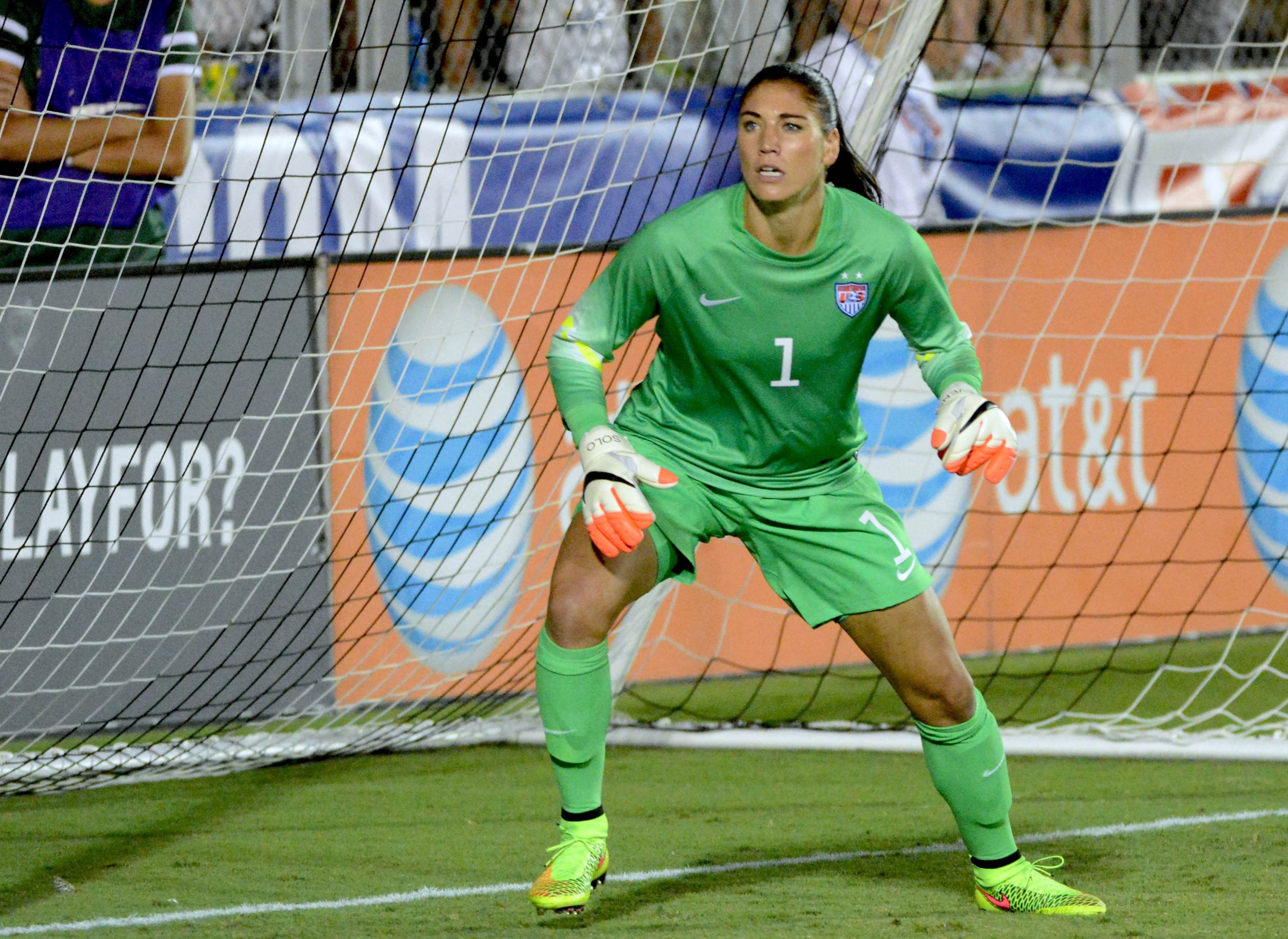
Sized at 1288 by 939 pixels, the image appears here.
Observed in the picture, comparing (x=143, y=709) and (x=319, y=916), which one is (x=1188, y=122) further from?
(x=319, y=916)

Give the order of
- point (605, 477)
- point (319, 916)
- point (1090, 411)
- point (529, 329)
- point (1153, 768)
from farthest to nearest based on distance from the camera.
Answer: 1. point (1090, 411)
2. point (529, 329)
3. point (1153, 768)
4. point (319, 916)
5. point (605, 477)

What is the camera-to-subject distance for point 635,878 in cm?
393

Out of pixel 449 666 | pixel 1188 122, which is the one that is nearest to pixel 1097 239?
pixel 1188 122

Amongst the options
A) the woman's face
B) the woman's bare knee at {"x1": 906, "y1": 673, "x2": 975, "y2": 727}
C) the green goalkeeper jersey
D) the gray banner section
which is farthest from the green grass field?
the woman's face

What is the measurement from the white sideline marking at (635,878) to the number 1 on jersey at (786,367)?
1.12 metres

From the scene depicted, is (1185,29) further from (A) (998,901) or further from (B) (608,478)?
(B) (608,478)

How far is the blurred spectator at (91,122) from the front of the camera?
219 inches

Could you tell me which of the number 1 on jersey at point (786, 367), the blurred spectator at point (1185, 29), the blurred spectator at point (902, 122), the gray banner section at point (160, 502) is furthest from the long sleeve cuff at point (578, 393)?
the blurred spectator at point (1185, 29)

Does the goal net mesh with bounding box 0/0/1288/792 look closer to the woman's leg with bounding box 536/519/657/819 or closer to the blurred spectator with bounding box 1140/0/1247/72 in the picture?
the blurred spectator with bounding box 1140/0/1247/72

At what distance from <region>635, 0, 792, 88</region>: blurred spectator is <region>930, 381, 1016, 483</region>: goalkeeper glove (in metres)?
3.56

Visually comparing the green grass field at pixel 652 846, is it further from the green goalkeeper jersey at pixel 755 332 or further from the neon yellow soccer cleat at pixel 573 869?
the green goalkeeper jersey at pixel 755 332

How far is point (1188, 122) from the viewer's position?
8.59m

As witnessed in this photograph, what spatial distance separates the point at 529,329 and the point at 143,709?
1700 millimetres

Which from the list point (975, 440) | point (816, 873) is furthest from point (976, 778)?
point (975, 440)
